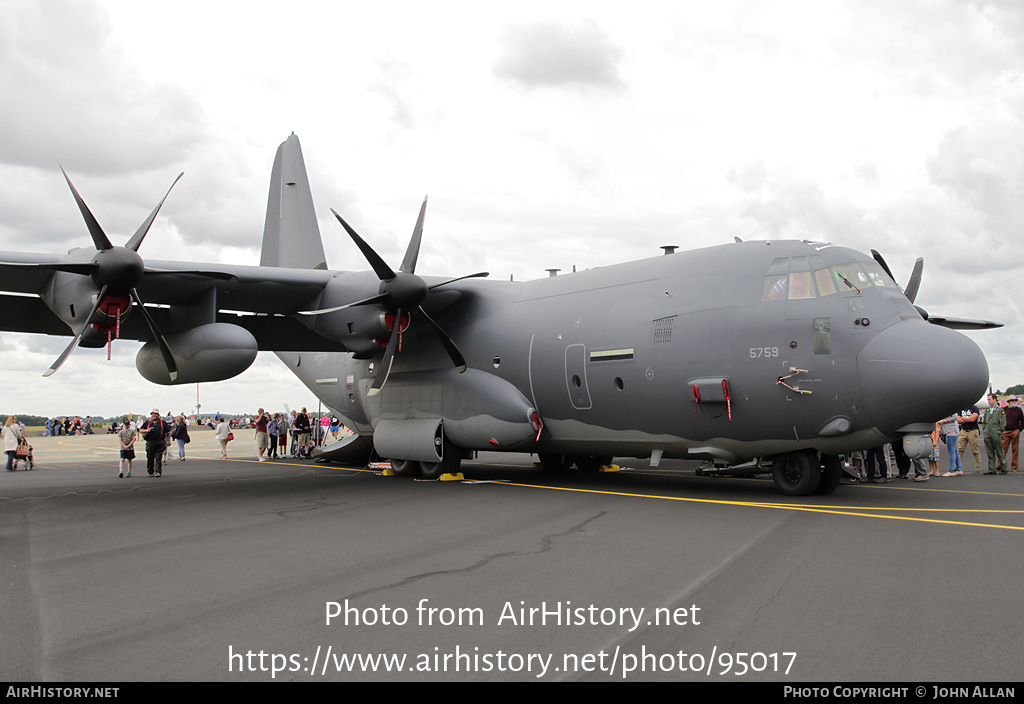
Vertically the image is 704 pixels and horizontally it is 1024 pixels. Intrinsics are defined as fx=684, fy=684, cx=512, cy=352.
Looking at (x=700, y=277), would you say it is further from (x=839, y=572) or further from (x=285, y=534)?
(x=285, y=534)

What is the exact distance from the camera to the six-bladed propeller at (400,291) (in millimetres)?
13484

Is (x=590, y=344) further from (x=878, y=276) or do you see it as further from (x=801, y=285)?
(x=878, y=276)

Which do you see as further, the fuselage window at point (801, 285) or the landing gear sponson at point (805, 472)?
the landing gear sponson at point (805, 472)

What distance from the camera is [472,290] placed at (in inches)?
608

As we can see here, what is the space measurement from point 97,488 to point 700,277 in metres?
13.6

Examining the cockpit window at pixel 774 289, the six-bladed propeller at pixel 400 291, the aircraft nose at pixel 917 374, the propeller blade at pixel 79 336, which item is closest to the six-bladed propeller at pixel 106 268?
the propeller blade at pixel 79 336

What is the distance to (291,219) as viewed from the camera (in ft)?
66.6

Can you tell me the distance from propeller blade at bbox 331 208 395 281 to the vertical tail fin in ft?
20.4

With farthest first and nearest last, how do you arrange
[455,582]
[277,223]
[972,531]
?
[277,223] < [972,531] < [455,582]

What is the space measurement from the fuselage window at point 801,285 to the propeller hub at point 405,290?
271 inches

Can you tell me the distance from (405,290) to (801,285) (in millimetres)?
7208

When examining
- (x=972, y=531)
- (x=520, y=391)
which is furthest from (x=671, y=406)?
(x=972, y=531)

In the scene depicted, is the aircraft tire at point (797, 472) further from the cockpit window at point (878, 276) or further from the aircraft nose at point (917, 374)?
the cockpit window at point (878, 276)

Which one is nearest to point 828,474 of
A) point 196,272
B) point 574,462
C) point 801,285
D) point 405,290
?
point 801,285
